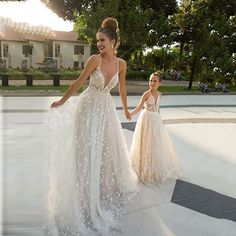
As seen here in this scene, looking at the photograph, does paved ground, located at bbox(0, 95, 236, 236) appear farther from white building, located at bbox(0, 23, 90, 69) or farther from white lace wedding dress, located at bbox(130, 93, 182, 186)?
white building, located at bbox(0, 23, 90, 69)

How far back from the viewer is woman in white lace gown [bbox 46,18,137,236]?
3762mm

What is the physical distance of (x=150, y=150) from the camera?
204 inches

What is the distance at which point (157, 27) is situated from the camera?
75.4ft

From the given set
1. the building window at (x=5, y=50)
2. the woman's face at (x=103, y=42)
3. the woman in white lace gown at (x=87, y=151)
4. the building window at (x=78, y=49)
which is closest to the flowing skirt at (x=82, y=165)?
the woman in white lace gown at (x=87, y=151)

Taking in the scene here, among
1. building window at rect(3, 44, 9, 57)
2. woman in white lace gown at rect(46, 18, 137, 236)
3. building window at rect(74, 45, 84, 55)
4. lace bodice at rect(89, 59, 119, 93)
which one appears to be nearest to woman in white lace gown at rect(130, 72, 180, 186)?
woman in white lace gown at rect(46, 18, 137, 236)

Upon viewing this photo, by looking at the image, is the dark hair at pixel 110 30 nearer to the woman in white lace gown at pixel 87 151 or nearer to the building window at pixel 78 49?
the woman in white lace gown at pixel 87 151

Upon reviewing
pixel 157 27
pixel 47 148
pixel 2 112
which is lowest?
pixel 2 112

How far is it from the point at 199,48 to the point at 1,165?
64.8 ft

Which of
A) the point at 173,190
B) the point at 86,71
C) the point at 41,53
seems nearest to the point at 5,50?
the point at 41,53

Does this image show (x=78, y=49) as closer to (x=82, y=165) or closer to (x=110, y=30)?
(x=110, y=30)

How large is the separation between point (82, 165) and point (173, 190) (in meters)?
1.73

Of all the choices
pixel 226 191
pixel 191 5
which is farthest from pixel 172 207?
pixel 191 5

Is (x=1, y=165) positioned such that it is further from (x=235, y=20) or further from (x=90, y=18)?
(x=235, y=20)

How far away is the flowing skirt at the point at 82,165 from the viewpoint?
3749 millimetres
